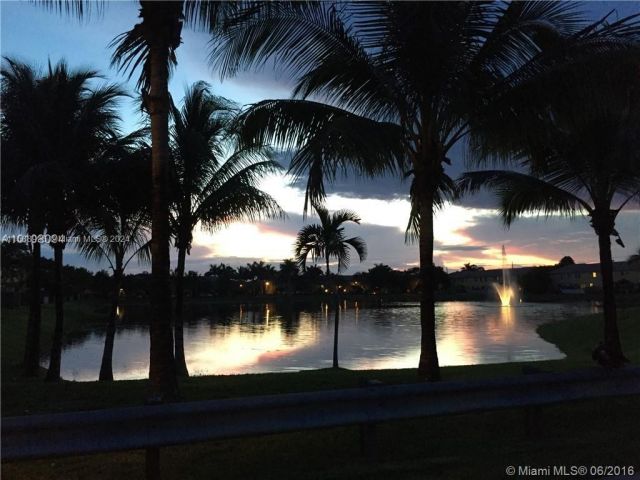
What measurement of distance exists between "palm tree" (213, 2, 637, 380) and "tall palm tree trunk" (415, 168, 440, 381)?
1 cm

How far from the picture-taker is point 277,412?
15.6 feet

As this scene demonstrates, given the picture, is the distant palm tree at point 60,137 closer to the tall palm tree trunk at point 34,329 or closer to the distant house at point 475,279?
the tall palm tree trunk at point 34,329

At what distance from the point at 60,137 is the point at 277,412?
11.8 meters

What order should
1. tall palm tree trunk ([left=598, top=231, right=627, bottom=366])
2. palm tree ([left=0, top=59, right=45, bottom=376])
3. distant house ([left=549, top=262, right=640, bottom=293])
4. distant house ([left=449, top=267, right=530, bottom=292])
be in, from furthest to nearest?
distant house ([left=449, top=267, right=530, bottom=292]) < distant house ([left=549, top=262, right=640, bottom=293]) < palm tree ([left=0, top=59, right=45, bottom=376]) < tall palm tree trunk ([left=598, top=231, right=627, bottom=366])

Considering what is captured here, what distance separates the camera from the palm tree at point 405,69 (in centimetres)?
777

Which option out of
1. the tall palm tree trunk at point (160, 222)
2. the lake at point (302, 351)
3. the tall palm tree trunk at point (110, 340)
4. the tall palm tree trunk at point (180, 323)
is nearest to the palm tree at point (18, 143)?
the tall palm tree trunk at point (110, 340)

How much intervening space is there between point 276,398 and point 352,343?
1999cm

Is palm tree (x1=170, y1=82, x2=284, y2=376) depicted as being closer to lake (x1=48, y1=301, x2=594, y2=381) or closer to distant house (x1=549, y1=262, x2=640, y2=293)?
lake (x1=48, y1=301, x2=594, y2=381)

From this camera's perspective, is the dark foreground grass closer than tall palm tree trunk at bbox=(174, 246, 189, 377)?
Yes

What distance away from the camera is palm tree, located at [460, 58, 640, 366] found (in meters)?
7.80

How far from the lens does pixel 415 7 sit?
768 centimetres

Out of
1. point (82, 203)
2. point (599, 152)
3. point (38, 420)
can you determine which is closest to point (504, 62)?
point (599, 152)

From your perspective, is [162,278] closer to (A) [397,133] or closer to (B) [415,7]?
(A) [397,133]

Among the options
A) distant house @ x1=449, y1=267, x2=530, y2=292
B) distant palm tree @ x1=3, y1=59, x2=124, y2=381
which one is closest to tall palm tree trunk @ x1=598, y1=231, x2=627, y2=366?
distant palm tree @ x1=3, y1=59, x2=124, y2=381
